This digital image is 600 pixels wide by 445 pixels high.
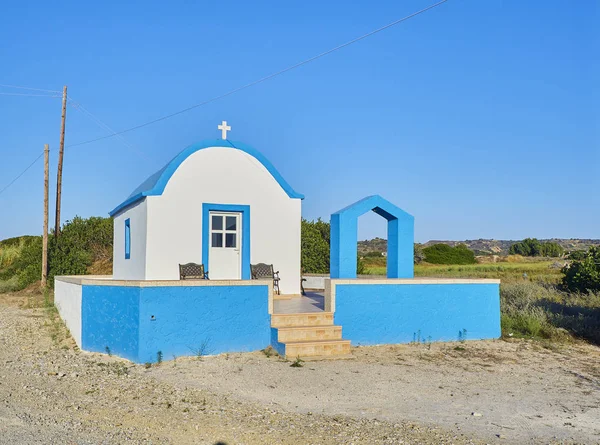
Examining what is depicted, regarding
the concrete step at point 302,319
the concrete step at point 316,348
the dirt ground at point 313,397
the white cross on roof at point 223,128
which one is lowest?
the dirt ground at point 313,397

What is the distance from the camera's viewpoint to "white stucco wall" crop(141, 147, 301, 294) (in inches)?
525

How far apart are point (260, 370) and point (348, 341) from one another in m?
1.97

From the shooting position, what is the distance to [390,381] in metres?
8.83

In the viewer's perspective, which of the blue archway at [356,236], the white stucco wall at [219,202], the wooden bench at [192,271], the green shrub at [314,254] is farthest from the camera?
the green shrub at [314,254]

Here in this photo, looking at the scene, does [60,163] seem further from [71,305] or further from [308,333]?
[308,333]

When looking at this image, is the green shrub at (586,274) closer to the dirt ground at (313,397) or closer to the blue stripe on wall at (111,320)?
the dirt ground at (313,397)

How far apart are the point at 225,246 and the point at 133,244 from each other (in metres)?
2.29

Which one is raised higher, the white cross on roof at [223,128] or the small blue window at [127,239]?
the white cross on roof at [223,128]

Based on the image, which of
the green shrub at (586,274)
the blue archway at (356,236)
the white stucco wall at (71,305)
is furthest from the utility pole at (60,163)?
the green shrub at (586,274)

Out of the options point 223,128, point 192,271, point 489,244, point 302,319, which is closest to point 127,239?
point 192,271

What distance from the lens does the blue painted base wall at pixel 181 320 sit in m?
10.1

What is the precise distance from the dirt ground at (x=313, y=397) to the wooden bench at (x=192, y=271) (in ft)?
9.15

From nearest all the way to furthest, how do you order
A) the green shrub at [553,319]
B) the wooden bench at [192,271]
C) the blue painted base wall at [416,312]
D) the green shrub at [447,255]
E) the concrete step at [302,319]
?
the concrete step at [302,319], the blue painted base wall at [416,312], the green shrub at [553,319], the wooden bench at [192,271], the green shrub at [447,255]

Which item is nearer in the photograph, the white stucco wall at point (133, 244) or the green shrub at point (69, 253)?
the white stucco wall at point (133, 244)
